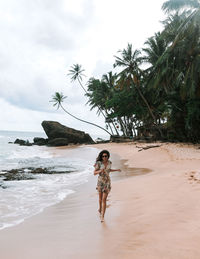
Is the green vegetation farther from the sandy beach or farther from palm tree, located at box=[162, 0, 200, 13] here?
the sandy beach

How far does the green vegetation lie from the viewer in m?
14.1

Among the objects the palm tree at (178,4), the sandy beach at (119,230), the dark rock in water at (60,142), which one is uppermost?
the palm tree at (178,4)

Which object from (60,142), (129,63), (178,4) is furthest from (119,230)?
(60,142)

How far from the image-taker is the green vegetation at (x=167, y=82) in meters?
14.1

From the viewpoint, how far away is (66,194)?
6539 mm

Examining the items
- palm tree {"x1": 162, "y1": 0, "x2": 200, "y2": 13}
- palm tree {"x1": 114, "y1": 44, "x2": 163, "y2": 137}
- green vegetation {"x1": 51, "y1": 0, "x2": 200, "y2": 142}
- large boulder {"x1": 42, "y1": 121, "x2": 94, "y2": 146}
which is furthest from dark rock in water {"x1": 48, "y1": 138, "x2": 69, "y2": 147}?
palm tree {"x1": 162, "y1": 0, "x2": 200, "y2": 13}

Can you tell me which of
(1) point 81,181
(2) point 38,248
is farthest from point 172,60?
(2) point 38,248

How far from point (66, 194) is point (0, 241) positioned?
3.29 metres

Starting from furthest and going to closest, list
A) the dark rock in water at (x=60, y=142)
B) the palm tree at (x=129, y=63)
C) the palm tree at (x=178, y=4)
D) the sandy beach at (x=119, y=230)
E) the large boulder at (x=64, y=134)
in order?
the large boulder at (x=64, y=134) < the dark rock in water at (x=60, y=142) < the palm tree at (x=129, y=63) < the palm tree at (x=178, y=4) < the sandy beach at (x=119, y=230)

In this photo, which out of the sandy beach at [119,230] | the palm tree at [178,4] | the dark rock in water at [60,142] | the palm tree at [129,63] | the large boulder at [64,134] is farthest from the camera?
the large boulder at [64,134]

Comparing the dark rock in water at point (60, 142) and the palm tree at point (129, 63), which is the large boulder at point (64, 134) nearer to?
the dark rock in water at point (60, 142)

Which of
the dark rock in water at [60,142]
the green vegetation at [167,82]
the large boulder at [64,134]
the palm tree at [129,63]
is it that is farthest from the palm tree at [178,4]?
the large boulder at [64,134]

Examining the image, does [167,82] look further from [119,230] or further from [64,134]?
[64,134]

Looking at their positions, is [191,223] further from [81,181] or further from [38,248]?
[81,181]
